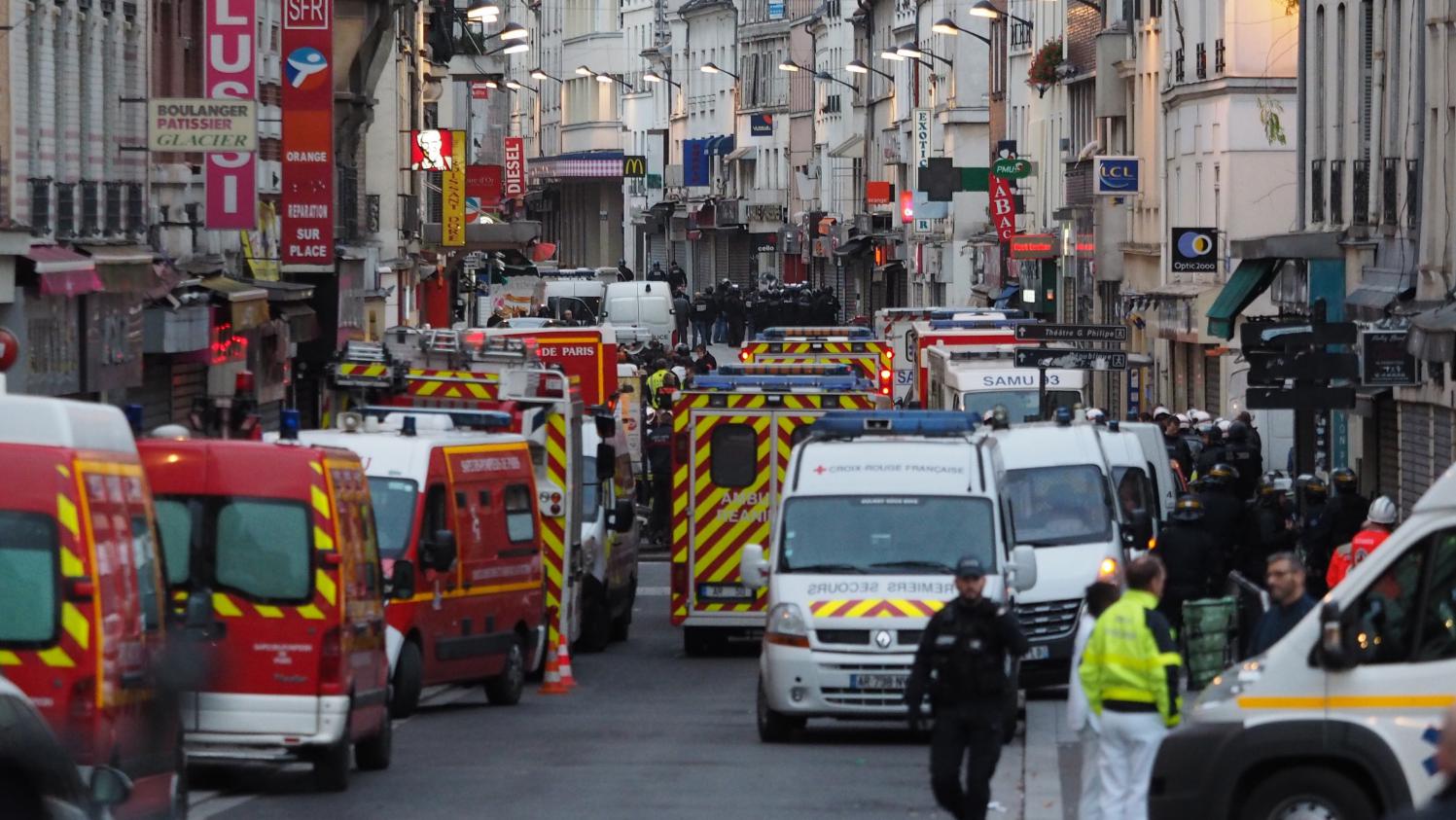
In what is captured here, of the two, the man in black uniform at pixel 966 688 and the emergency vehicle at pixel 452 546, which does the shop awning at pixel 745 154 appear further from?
the man in black uniform at pixel 966 688

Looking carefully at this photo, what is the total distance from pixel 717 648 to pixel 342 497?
11332 millimetres

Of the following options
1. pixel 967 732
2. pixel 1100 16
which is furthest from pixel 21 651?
pixel 1100 16

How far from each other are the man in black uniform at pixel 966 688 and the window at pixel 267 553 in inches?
140

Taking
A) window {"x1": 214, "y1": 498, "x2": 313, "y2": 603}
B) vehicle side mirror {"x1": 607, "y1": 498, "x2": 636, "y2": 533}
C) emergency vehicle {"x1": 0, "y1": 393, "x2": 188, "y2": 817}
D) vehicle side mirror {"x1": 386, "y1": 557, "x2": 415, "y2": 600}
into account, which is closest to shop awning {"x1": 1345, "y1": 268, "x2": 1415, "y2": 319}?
vehicle side mirror {"x1": 607, "y1": 498, "x2": 636, "y2": 533}

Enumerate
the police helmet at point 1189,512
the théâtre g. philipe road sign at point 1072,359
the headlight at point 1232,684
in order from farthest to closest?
the théâtre g. philipe road sign at point 1072,359
the police helmet at point 1189,512
the headlight at point 1232,684

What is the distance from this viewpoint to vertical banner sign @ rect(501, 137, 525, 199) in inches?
3912

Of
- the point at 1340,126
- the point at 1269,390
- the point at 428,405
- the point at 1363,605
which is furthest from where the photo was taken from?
the point at 1340,126

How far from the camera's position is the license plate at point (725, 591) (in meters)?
26.3

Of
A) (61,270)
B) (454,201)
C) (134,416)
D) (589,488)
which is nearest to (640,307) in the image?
(454,201)

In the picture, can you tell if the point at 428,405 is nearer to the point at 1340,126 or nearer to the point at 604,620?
the point at 604,620

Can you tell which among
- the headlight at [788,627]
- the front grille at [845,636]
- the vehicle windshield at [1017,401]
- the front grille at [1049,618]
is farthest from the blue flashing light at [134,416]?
the vehicle windshield at [1017,401]

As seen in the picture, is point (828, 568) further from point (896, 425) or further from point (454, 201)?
point (454, 201)

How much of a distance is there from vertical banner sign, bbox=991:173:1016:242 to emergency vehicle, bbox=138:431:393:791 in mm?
56594

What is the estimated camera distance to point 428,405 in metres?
26.2
